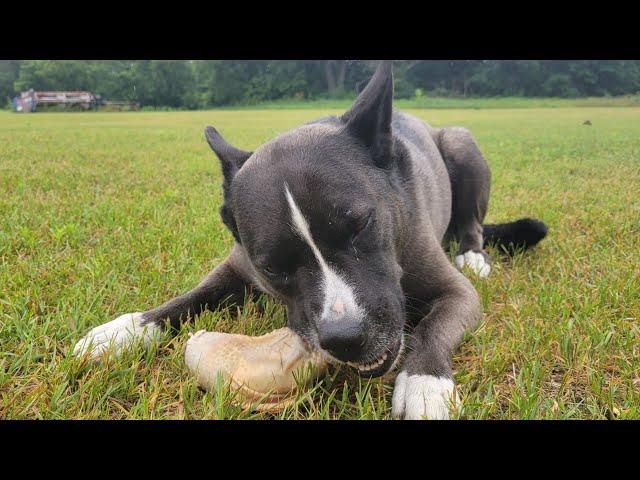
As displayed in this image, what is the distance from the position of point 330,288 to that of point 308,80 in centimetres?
3408

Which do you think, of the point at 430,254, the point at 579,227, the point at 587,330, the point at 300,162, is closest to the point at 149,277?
the point at 300,162

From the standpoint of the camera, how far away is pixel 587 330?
312cm

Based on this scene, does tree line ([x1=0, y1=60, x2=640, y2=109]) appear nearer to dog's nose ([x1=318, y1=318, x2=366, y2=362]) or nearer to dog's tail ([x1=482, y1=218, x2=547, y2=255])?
dog's tail ([x1=482, y1=218, x2=547, y2=255])

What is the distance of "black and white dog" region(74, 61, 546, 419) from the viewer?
255cm

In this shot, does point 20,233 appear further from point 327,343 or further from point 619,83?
point 619,83

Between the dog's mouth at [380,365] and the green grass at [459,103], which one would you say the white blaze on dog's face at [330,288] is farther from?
the green grass at [459,103]

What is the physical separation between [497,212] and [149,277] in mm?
4554

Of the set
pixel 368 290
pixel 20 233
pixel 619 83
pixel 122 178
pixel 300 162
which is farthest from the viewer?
pixel 619 83

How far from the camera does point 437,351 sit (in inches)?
111

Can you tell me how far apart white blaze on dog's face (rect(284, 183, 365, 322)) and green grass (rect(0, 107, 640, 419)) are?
1.15 ft

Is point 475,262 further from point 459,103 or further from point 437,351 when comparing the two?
point 459,103

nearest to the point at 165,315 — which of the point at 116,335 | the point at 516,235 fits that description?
the point at 116,335

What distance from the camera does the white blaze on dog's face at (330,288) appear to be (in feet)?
8.19

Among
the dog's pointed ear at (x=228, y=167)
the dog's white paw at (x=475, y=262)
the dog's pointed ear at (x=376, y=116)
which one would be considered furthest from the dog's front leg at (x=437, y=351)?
the dog's pointed ear at (x=228, y=167)
